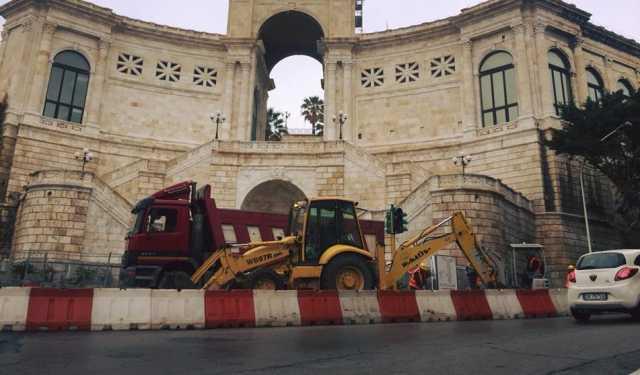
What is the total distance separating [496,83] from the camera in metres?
31.5

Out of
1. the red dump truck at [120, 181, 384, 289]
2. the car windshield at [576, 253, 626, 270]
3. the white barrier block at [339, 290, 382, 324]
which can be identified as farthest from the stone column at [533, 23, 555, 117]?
the white barrier block at [339, 290, 382, 324]

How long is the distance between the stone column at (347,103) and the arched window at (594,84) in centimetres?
1711

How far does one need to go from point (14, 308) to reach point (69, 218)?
16.4 m

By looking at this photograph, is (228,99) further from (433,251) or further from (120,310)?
(120,310)

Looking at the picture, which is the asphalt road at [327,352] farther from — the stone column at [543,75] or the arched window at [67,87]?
the arched window at [67,87]

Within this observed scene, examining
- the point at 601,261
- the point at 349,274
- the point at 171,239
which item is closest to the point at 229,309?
the point at 349,274

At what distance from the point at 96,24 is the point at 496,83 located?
94.5ft

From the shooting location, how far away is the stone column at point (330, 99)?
33.9 meters

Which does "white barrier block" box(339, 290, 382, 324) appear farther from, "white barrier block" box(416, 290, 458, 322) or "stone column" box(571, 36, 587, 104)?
"stone column" box(571, 36, 587, 104)

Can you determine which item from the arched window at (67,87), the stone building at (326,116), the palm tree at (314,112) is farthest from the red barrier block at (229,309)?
the palm tree at (314,112)

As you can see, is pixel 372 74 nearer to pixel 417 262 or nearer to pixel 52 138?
pixel 52 138

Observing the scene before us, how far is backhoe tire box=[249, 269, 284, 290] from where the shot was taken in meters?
10.9

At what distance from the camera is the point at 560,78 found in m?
31.0

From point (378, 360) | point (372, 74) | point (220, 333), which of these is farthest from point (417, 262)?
point (372, 74)
